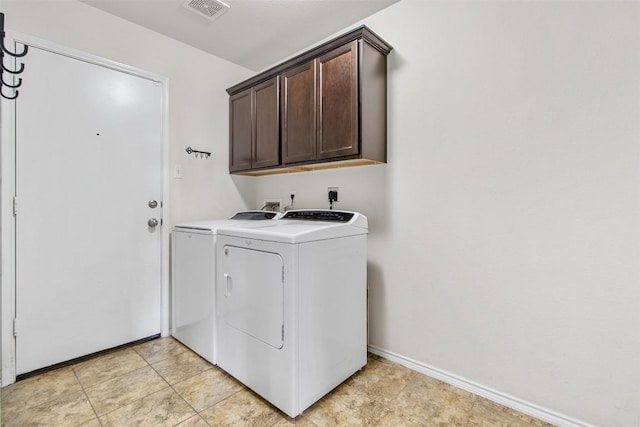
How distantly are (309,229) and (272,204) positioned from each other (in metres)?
1.44

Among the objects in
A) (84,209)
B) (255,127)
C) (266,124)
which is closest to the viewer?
(84,209)

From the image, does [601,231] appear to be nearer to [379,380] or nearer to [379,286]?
[379,286]

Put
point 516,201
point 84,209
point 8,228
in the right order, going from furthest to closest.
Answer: point 84,209, point 8,228, point 516,201

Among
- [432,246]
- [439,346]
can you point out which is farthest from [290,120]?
[439,346]

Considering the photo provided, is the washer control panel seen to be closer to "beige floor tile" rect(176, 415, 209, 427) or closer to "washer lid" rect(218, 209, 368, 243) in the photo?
"washer lid" rect(218, 209, 368, 243)

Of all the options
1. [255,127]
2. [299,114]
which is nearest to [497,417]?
[299,114]

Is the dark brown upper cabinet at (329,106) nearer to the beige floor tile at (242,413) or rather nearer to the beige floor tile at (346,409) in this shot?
the beige floor tile at (346,409)

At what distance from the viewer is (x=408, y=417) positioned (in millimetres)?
1557

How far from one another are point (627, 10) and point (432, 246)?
1.42 m

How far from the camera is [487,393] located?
171 cm

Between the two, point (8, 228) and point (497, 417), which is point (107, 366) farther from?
point (497, 417)

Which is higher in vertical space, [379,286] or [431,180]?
[431,180]

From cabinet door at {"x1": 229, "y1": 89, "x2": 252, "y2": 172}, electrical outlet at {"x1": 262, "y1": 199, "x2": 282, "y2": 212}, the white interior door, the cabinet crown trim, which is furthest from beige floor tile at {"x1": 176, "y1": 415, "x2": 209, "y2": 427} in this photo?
the cabinet crown trim

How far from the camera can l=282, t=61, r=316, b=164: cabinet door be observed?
2.19 m
